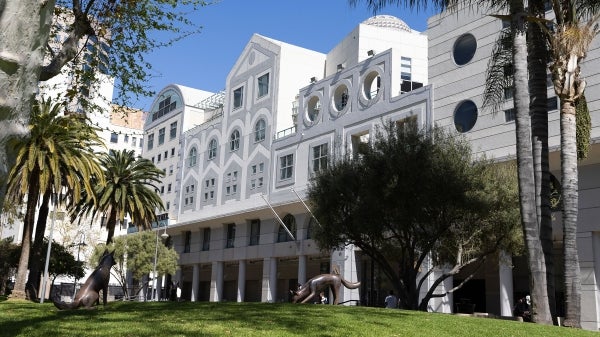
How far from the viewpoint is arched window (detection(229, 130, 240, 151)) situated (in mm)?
56750

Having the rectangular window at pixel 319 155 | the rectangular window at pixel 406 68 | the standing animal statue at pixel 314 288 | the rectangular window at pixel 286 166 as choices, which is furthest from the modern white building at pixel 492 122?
the rectangular window at pixel 286 166

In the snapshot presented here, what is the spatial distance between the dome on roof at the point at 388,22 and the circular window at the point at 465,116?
20.6 m

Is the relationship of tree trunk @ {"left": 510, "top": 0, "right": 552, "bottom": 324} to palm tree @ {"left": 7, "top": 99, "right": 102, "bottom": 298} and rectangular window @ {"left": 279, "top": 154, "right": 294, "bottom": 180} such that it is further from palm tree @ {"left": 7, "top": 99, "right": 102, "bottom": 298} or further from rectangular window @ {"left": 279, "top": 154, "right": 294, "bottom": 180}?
rectangular window @ {"left": 279, "top": 154, "right": 294, "bottom": 180}

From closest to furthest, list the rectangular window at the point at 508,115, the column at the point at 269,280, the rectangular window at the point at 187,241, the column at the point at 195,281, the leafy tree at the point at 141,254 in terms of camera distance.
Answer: the rectangular window at the point at 508,115 → the column at the point at 269,280 → the leafy tree at the point at 141,254 → the column at the point at 195,281 → the rectangular window at the point at 187,241

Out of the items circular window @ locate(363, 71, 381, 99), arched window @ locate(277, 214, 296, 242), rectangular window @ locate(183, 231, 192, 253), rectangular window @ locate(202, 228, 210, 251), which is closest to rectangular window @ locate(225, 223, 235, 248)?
rectangular window @ locate(202, 228, 210, 251)

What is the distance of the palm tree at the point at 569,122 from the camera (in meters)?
17.4

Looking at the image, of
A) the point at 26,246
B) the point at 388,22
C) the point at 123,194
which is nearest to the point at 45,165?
the point at 26,246

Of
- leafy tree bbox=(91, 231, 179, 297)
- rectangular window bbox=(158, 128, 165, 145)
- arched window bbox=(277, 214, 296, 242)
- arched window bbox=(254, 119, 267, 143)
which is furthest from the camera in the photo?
rectangular window bbox=(158, 128, 165, 145)

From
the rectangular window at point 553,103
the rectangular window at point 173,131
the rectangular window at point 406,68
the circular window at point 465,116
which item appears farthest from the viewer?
the rectangular window at point 173,131

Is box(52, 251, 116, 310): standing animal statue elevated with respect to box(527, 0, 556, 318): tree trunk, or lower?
lower

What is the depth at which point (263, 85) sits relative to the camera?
180 ft

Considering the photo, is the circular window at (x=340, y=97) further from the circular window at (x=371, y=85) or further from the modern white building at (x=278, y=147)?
the circular window at (x=371, y=85)

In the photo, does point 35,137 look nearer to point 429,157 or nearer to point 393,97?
point 429,157

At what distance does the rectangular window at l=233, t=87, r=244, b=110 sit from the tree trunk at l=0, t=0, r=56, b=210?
53.8m
